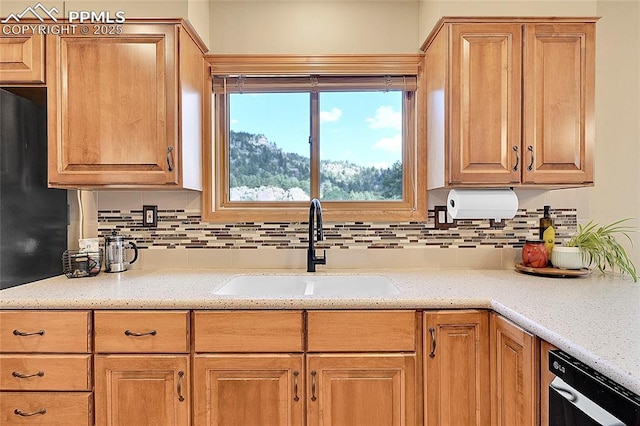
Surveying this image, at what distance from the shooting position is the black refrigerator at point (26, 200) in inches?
67.6

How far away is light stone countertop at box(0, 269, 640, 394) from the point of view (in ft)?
3.40

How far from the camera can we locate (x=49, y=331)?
1521 millimetres

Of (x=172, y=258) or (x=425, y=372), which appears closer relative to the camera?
(x=425, y=372)

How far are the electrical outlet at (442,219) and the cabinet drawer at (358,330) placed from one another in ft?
2.67

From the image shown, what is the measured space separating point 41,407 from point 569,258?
2.35m

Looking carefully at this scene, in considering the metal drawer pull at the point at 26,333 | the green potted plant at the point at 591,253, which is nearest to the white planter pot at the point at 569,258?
the green potted plant at the point at 591,253

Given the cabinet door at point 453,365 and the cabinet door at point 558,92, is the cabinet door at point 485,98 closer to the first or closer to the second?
the cabinet door at point 558,92

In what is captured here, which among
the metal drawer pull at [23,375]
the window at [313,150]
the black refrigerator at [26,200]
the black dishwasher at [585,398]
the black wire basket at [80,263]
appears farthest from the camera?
the window at [313,150]

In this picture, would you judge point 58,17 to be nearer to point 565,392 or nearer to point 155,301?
point 155,301

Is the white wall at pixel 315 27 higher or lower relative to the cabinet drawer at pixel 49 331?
higher

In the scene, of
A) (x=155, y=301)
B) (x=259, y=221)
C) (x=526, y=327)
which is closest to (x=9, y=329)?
(x=155, y=301)

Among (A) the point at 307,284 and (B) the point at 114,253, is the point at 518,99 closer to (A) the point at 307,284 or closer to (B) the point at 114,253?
(A) the point at 307,284

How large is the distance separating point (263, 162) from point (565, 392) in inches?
70.5

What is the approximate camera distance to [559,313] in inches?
50.6
